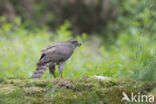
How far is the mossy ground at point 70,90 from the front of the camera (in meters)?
4.02

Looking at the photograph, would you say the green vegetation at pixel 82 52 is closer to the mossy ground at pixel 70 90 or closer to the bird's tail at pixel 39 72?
the mossy ground at pixel 70 90

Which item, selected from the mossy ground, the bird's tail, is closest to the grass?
the bird's tail

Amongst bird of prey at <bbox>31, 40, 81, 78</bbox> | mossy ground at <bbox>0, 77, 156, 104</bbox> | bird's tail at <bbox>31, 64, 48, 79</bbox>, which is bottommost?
mossy ground at <bbox>0, 77, 156, 104</bbox>

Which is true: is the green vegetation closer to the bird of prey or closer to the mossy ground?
the mossy ground

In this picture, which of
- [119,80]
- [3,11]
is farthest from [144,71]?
[3,11]

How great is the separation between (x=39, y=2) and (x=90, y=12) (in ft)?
11.6

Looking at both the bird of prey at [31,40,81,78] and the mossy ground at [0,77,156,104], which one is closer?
the mossy ground at [0,77,156,104]

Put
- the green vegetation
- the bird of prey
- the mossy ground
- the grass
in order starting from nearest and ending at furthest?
the mossy ground < the green vegetation < the grass < the bird of prey

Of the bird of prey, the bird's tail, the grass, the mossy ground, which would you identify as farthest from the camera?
the bird of prey

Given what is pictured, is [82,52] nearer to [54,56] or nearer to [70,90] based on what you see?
[54,56]

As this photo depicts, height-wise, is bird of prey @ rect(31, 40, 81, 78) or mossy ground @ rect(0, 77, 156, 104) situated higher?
bird of prey @ rect(31, 40, 81, 78)

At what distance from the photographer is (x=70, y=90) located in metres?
4.39

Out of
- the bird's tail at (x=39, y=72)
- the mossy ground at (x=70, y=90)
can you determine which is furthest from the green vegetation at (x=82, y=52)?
the bird's tail at (x=39, y=72)

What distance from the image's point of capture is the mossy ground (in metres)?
4.02
